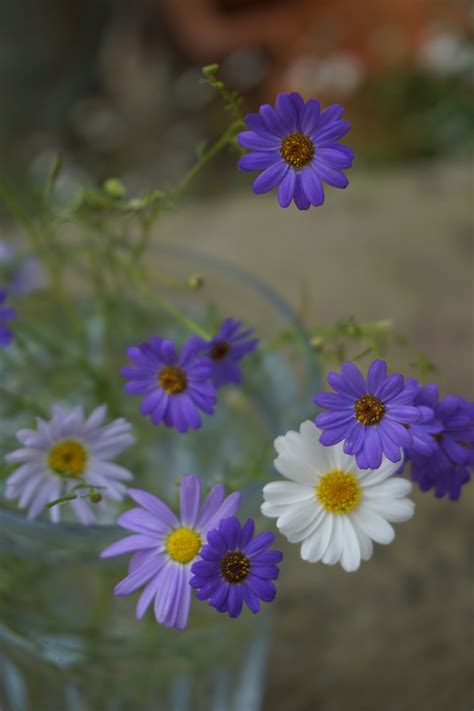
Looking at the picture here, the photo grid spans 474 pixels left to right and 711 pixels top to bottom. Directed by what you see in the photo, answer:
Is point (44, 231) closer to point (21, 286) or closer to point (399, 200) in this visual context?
point (21, 286)

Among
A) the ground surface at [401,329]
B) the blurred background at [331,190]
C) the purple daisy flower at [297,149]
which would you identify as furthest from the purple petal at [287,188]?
the ground surface at [401,329]

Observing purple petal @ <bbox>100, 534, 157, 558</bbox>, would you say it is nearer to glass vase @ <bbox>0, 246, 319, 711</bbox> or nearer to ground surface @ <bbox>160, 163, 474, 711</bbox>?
glass vase @ <bbox>0, 246, 319, 711</bbox>

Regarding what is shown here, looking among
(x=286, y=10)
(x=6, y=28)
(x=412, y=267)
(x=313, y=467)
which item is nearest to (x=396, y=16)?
(x=286, y=10)

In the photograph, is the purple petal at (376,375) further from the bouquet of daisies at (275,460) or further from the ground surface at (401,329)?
→ the ground surface at (401,329)

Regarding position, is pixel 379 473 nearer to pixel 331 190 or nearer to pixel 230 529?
pixel 230 529

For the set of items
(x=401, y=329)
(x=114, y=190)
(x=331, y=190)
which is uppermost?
(x=331, y=190)

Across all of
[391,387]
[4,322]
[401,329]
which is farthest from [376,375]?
[401,329]
